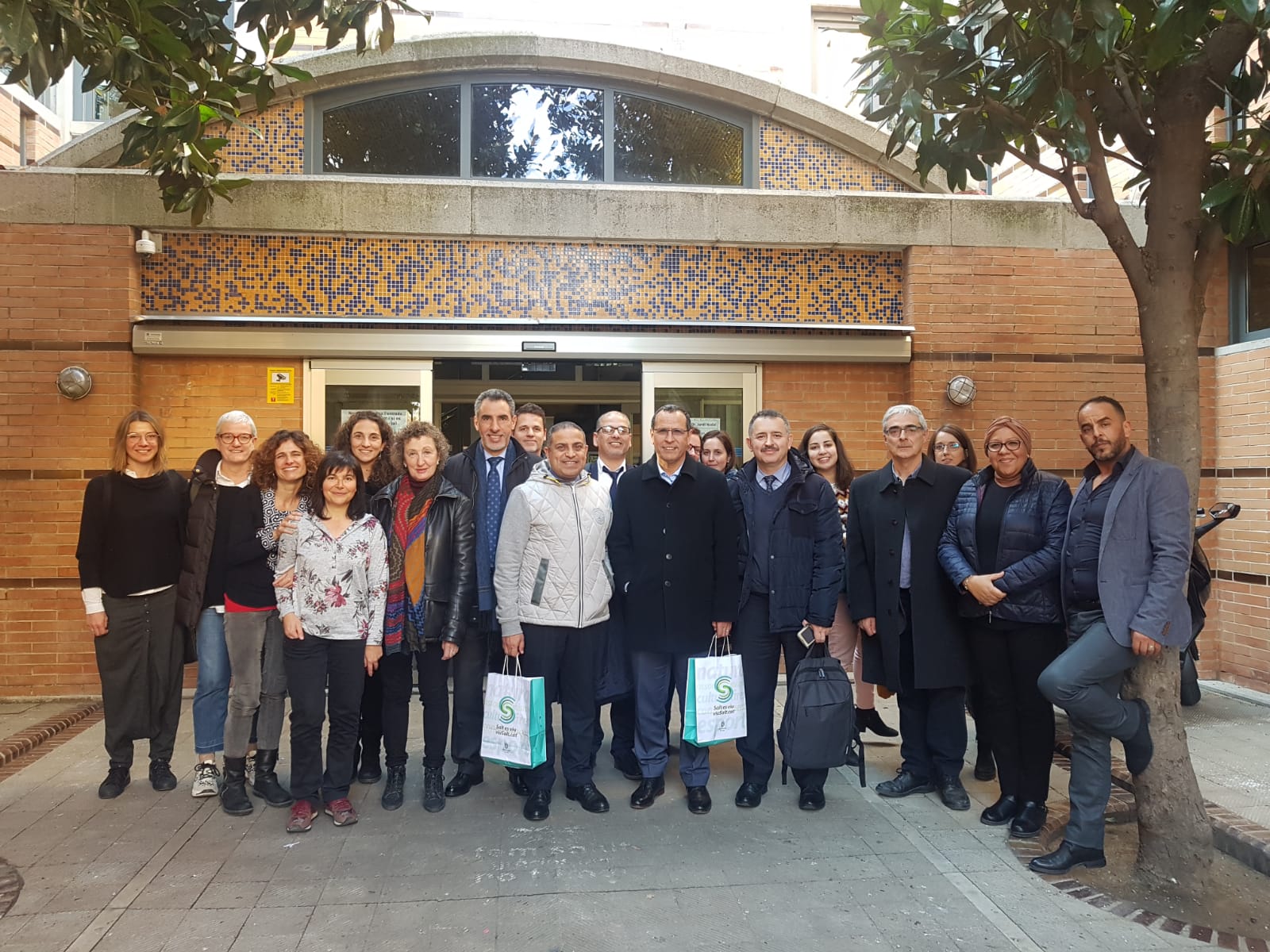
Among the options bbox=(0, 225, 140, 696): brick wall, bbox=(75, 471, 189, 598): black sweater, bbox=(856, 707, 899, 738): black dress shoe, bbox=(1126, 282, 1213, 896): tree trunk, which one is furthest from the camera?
bbox=(0, 225, 140, 696): brick wall

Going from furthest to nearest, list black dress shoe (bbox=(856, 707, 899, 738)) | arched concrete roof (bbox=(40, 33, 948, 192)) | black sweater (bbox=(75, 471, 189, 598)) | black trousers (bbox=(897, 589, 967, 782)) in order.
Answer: arched concrete roof (bbox=(40, 33, 948, 192)) → black dress shoe (bbox=(856, 707, 899, 738)) → black sweater (bbox=(75, 471, 189, 598)) → black trousers (bbox=(897, 589, 967, 782))

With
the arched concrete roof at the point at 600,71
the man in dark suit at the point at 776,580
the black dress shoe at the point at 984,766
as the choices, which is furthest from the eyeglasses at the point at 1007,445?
the arched concrete roof at the point at 600,71

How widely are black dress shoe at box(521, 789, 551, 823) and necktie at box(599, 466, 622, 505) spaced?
1567 mm

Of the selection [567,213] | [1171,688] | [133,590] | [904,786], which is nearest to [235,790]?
[133,590]

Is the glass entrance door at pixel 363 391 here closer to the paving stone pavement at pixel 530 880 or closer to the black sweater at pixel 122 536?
the black sweater at pixel 122 536

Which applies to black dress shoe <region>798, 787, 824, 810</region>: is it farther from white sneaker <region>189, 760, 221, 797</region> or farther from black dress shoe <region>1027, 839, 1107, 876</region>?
white sneaker <region>189, 760, 221, 797</region>

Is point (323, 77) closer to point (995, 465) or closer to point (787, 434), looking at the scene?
point (787, 434)

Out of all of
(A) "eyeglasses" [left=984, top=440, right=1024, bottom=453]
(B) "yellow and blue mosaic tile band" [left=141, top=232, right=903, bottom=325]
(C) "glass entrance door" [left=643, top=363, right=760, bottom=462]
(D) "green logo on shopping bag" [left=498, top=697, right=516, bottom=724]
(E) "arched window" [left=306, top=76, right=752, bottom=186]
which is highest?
(E) "arched window" [left=306, top=76, right=752, bottom=186]

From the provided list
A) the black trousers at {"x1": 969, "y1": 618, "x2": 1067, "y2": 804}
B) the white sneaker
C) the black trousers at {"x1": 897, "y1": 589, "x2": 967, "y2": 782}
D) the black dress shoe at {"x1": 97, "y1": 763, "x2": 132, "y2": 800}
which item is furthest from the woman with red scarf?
the black trousers at {"x1": 969, "y1": 618, "x2": 1067, "y2": 804}

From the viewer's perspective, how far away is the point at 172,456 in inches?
274

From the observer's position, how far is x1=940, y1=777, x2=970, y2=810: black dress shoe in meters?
4.50

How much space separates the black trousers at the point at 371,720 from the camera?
483 centimetres

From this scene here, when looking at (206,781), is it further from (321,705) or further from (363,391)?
(363,391)

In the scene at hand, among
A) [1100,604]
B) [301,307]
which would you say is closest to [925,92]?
[1100,604]
